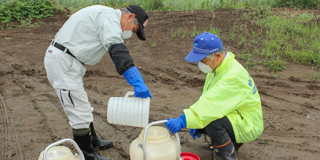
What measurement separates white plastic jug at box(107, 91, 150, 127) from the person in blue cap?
245 mm

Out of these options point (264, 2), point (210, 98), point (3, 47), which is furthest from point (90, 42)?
point (264, 2)

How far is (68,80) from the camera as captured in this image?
265cm

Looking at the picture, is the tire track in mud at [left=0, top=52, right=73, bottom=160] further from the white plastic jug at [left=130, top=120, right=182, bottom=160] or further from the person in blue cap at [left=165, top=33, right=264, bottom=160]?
the person in blue cap at [left=165, top=33, right=264, bottom=160]

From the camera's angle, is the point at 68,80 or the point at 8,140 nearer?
the point at 68,80

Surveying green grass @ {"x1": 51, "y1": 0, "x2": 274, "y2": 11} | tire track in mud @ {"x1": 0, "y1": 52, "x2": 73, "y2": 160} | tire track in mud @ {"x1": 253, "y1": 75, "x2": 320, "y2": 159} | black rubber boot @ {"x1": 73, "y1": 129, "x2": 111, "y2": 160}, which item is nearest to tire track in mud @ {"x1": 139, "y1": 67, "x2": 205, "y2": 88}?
tire track in mud @ {"x1": 253, "y1": 75, "x2": 320, "y2": 159}

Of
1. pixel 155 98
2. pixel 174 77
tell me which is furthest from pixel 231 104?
pixel 174 77

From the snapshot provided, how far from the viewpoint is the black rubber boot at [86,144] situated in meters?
2.86

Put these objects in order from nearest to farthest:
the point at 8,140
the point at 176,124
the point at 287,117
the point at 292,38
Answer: the point at 176,124
the point at 8,140
the point at 287,117
the point at 292,38

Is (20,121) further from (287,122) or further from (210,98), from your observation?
(287,122)

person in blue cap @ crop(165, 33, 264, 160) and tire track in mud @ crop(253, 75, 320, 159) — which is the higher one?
person in blue cap @ crop(165, 33, 264, 160)

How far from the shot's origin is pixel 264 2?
1132 cm

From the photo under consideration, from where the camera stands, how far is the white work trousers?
8.66 feet

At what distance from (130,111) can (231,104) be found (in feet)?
3.09

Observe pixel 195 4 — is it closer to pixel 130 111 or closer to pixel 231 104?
pixel 231 104
